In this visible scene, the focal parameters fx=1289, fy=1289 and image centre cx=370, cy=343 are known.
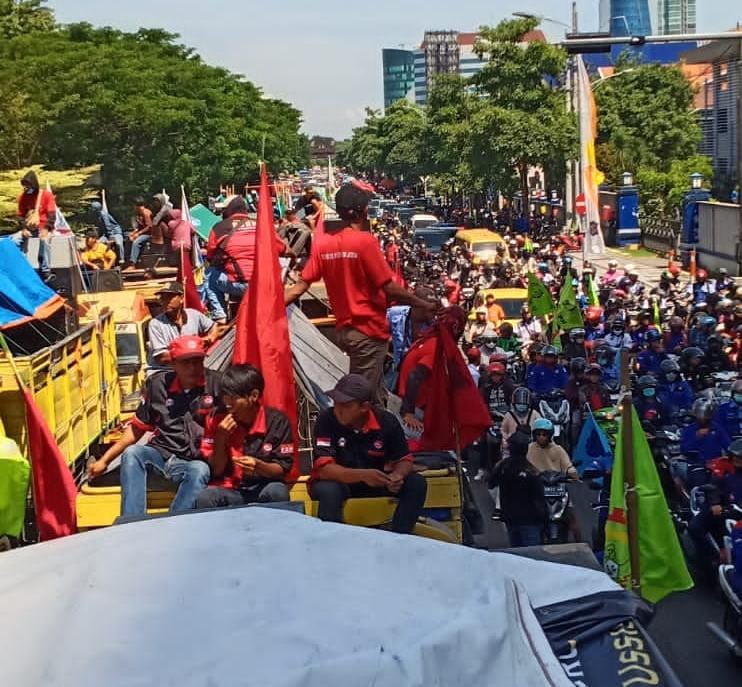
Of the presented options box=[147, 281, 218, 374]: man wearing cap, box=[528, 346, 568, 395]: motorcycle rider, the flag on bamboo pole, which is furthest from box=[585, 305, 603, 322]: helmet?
box=[147, 281, 218, 374]: man wearing cap

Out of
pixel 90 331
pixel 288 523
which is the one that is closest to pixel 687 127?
pixel 90 331

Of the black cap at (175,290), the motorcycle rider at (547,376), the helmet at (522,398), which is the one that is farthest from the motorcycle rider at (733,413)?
the black cap at (175,290)

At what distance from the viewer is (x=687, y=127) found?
61.9m

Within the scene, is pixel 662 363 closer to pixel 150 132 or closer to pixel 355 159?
pixel 150 132

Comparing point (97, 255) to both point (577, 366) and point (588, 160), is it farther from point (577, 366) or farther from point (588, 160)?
point (588, 160)

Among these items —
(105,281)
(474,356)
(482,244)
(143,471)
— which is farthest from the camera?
(482,244)

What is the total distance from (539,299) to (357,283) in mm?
14607

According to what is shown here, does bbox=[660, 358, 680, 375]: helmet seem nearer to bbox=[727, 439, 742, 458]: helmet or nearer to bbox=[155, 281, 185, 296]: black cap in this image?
bbox=[727, 439, 742, 458]: helmet

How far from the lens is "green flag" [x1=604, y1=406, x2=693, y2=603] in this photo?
8.55 meters

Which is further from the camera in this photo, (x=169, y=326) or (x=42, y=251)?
(x=42, y=251)

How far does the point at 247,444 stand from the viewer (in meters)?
6.66

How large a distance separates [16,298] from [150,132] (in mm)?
30325

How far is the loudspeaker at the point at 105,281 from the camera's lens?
16672 mm

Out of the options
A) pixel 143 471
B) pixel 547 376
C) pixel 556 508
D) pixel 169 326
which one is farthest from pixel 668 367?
pixel 143 471
